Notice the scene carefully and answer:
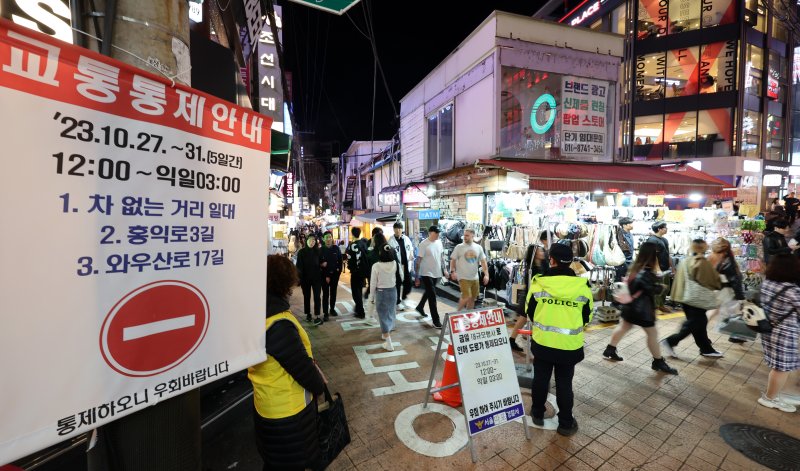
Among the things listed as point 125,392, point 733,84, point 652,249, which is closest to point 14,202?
point 125,392

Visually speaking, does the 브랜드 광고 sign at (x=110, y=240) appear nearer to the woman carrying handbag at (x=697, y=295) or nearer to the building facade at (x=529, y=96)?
the woman carrying handbag at (x=697, y=295)

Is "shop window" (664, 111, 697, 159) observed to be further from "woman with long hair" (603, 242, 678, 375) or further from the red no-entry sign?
the red no-entry sign

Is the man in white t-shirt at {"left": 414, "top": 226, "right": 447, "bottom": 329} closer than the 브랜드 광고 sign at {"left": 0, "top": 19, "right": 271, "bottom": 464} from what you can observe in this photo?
No

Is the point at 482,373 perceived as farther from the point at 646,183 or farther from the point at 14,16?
the point at 646,183

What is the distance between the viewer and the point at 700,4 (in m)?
24.2

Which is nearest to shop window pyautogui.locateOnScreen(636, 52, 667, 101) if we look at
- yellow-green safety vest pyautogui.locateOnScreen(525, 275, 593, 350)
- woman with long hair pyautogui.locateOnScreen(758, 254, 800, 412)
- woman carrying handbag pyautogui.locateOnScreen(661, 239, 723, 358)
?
woman carrying handbag pyautogui.locateOnScreen(661, 239, 723, 358)

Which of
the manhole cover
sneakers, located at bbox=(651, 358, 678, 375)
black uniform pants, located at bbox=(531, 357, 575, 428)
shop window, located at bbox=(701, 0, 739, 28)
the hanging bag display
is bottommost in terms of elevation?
the manhole cover

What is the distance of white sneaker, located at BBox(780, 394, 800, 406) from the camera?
4.66 metres

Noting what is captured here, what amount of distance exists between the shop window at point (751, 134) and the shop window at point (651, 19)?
7.96 metres

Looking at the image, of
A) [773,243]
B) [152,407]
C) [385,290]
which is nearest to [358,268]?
[385,290]

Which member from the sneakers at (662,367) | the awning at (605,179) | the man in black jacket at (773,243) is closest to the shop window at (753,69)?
the awning at (605,179)

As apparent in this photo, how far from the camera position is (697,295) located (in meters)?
5.97

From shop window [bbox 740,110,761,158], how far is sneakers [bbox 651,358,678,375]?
25964 millimetres

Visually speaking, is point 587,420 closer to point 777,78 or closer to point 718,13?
point 718,13
